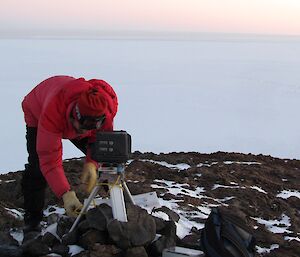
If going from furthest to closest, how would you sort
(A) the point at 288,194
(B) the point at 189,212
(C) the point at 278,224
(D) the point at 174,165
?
(D) the point at 174,165
(A) the point at 288,194
(C) the point at 278,224
(B) the point at 189,212

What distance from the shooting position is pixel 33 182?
142 inches

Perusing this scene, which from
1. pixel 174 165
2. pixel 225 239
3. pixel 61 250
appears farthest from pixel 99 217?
pixel 174 165

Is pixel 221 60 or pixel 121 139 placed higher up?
pixel 121 139

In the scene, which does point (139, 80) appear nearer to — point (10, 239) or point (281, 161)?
point (281, 161)

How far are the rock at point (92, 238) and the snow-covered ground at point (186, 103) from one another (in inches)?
299

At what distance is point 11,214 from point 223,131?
11985 millimetres

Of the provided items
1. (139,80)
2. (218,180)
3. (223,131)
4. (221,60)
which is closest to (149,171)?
(218,180)

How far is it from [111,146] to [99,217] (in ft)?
1.70

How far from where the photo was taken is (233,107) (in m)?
19.5

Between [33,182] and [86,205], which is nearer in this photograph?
[86,205]

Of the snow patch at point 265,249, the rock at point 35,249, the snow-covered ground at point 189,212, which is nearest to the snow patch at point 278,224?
the snow-covered ground at point 189,212

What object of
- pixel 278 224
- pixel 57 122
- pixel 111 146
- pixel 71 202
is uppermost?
pixel 57 122

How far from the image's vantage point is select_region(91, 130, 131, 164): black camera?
9.86 ft

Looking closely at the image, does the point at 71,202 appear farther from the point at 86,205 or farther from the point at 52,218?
the point at 52,218
